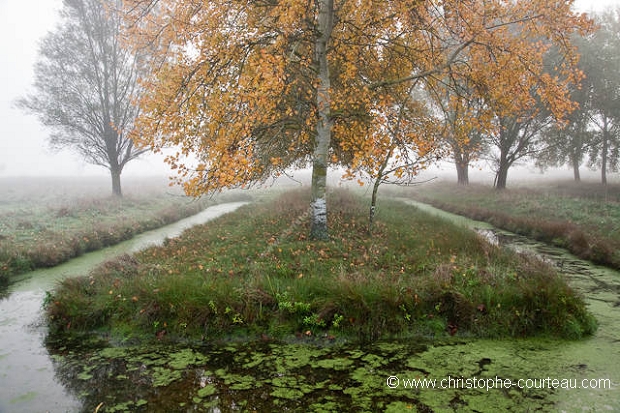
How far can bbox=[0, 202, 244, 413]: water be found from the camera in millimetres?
4422

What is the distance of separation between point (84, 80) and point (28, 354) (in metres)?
18.8

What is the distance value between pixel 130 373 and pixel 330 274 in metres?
3.88

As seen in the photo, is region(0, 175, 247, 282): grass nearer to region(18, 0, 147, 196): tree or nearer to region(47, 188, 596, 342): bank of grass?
region(47, 188, 596, 342): bank of grass

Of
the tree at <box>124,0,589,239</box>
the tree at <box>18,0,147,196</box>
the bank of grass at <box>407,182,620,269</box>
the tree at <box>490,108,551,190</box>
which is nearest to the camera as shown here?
the tree at <box>124,0,589,239</box>

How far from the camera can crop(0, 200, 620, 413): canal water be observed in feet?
13.7

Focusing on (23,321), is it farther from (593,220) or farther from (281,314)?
(593,220)

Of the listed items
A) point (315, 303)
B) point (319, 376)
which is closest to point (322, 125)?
point (315, 303)

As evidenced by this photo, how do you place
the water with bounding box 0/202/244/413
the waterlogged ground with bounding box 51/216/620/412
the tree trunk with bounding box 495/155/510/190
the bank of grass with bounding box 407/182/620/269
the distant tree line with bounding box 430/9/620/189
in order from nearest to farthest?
1. the waterlogged ground with bounding box 51/216/620/412
2. the water with bounding box 0/202/244/413
3. the bank of grass with bounding box 407/182/620/269
4. the distant tree line with bounding box 430/9/620/189
5. the tree trunk with bounding box 495/155/510/190

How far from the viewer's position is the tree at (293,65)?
7.93 metres

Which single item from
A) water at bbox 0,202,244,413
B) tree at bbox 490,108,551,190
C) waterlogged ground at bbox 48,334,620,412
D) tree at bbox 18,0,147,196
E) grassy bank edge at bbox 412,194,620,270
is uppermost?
tree at bbox 18,0,147,196

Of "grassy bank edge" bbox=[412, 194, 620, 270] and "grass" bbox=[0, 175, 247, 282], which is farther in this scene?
"grass" bbox=[0, 175, 247, 282]

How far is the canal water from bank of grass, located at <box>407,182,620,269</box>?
15.6 feet

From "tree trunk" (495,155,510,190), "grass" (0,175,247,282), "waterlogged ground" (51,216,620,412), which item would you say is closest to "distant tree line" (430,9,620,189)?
"tree trunk" (495,155,510,190)

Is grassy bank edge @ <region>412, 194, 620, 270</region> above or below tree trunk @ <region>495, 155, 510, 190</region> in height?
below
